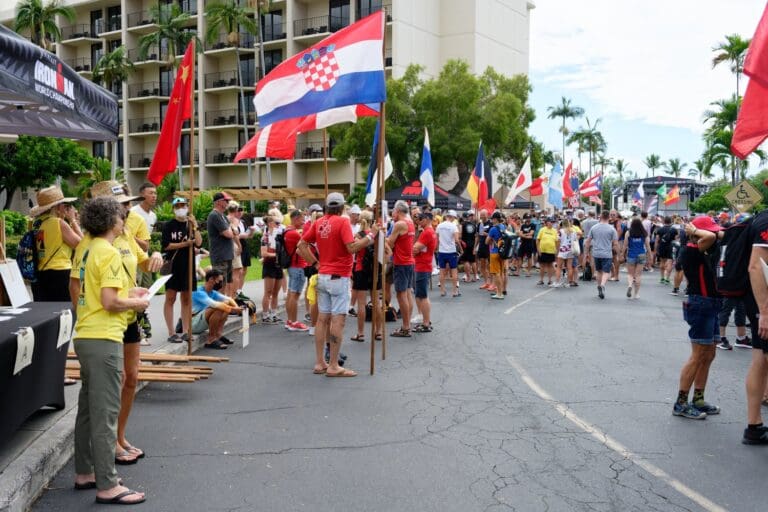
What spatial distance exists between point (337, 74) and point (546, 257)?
11.5 meters

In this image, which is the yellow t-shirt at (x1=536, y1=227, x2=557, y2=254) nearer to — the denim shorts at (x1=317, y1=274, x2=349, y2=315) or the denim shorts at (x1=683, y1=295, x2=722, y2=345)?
the denim shorts at (x1=317, y1=274, x2=349, y2=315)

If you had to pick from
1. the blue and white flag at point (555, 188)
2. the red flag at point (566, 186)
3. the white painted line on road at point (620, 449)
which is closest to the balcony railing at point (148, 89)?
the red flag at point (566, 186)

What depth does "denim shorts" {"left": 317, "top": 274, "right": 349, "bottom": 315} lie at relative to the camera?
25.3 ft

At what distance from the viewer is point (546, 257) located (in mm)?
18516

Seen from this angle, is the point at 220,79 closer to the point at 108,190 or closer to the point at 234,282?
the point at 234,282

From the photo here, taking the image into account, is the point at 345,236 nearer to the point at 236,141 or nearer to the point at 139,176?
the point at 236,141

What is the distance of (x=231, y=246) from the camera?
34.2 ft

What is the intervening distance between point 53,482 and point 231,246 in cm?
596

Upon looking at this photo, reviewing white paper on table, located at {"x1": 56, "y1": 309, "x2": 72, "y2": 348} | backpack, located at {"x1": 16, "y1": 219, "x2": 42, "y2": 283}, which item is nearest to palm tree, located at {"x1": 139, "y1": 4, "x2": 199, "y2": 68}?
backpack, located at {"x1": 16, "y1": 219, "x2": 42, "y2": 283}

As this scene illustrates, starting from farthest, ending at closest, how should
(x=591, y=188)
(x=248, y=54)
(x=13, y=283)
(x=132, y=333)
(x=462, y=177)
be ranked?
(x=248, y=54), (x=462, y=177), (x=591, y=188), (x=13, y=283), (x=132, y=333)

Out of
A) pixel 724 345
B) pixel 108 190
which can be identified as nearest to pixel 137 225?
pixel 108 190

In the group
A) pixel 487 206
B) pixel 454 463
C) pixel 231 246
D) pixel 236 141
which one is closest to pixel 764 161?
pixel 487 206

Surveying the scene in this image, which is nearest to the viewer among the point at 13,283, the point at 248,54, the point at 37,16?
the point at 13,283

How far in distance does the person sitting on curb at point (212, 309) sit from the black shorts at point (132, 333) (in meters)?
4.32
